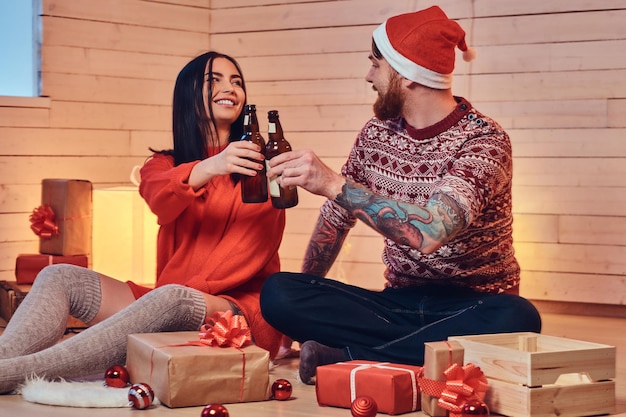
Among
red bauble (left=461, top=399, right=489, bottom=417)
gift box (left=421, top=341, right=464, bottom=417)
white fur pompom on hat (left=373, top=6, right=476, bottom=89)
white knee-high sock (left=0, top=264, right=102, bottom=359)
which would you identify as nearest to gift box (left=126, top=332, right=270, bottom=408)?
white knee-high sock (left=0, top=264, right=102, bottom=359)

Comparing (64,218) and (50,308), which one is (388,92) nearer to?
(50,308)

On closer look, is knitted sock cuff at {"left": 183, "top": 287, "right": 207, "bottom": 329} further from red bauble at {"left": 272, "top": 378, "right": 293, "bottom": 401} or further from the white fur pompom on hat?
the white fur pompom on hat

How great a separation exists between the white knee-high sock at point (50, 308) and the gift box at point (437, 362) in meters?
0.96

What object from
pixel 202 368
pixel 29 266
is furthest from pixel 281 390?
pixel 29 266

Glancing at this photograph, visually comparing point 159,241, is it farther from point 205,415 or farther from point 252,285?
point 205,415

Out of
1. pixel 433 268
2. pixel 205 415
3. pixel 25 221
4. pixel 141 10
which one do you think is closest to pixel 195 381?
pixel 205 415

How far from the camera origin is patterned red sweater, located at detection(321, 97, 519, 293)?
2484 mm

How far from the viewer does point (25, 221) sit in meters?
4.30

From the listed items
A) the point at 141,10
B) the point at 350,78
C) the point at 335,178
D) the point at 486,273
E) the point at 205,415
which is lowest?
the point at 205,415

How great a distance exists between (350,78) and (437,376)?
2.51m

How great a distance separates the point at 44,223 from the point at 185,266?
1.29 metres

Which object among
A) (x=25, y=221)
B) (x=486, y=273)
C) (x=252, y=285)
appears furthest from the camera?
(x=25, y=221)

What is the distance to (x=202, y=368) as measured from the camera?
7.50 feet

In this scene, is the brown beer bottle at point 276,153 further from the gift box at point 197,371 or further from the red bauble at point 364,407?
the red bauble at point 364,407
